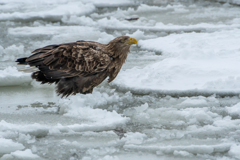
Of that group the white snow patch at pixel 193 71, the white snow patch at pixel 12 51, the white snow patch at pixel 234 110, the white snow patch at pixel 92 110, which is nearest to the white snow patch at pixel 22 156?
the white snow patch at pixel 92 110

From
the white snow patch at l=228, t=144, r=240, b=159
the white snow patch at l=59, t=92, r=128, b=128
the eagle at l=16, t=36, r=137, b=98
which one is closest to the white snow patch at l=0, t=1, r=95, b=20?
the eagle at l=16, t=36, r=137, b=98

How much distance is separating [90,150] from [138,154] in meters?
0.43

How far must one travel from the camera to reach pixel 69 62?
458 cm

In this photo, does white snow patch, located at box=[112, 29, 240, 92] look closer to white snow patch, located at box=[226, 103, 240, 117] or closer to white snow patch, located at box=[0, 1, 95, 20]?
white snow patch, located at box=[226, 103, 240, 117]

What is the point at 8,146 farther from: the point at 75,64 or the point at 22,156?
the point at 75,64

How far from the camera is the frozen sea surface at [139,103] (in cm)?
328

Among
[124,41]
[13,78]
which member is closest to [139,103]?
[124,41]

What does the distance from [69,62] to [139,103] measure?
1.03m

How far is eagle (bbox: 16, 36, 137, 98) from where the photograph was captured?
4570mm

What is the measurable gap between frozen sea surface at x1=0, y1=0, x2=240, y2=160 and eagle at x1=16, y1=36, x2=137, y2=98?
178 mm

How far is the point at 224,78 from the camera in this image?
4.73 meters

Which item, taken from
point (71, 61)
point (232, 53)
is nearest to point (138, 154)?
point (71, 61)

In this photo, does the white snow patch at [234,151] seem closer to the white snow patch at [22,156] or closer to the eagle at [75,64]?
the white snow patch at [22,156]

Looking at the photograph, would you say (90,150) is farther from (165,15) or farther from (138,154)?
(165,15)
